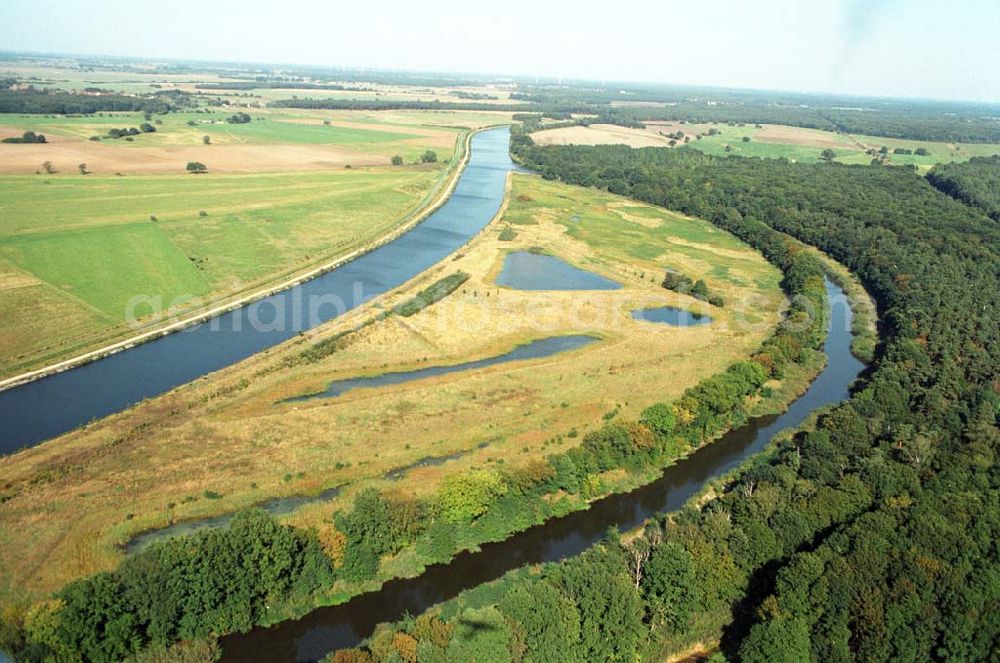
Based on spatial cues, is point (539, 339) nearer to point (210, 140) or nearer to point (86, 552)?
point (86, 552)

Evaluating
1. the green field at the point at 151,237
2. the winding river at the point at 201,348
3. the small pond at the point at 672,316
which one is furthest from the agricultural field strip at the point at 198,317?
the small pond at the point at 672,316

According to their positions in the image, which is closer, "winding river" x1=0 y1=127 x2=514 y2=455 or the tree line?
"winding river" x1=0 y1=127 x2=514 y2=455

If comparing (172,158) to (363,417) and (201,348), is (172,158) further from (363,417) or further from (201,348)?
(363,417)

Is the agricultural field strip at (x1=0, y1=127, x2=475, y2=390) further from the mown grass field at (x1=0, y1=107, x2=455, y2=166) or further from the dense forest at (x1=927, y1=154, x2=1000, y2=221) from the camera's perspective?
the dense forest at (x1=927, y1=154, x2=1000, y2=221)

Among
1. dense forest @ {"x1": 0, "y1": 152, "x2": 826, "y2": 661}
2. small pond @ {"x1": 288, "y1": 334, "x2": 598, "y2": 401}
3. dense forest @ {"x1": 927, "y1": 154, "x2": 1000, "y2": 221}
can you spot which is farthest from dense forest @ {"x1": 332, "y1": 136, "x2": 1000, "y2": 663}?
dense forest @ {"x1": 927, "y1": 154, "x2": 1000, "y2": 221}

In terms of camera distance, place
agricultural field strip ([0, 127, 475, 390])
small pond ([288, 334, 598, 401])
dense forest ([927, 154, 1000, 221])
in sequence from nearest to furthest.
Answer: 1. agricultural field strip ([0, 127, 475, 390])
2. small pond ([288, 334, 598, 401])
3. dense forest ([927, 154, 1000, 221])

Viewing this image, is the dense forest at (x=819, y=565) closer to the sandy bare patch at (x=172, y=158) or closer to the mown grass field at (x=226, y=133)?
the sandy bare patch at (x=172, y=158)
